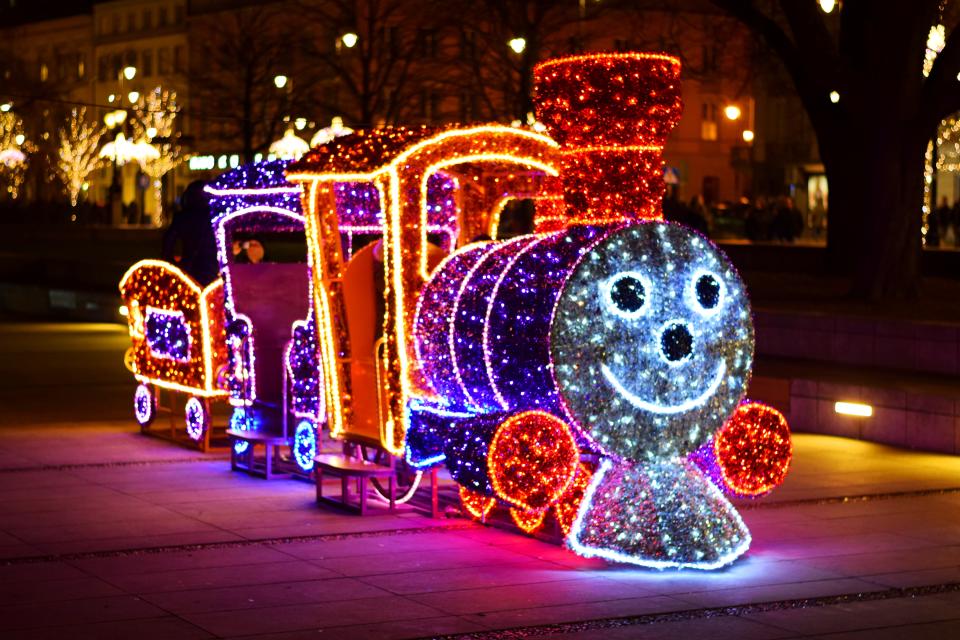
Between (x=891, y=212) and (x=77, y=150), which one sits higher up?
(x=77, y=150)

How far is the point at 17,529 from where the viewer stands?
10.1 metres

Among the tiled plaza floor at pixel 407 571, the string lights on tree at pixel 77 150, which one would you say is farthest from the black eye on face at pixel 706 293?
the string lights on tree at pixel 77 150

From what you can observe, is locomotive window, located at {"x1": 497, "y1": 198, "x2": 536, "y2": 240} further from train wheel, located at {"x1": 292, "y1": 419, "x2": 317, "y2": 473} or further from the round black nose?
the round black nose

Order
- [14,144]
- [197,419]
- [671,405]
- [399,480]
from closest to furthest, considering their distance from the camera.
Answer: [671,405]
[399,480]
[197,419]
[14,144]

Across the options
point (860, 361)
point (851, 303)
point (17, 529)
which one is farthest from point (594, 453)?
point (851, 303)

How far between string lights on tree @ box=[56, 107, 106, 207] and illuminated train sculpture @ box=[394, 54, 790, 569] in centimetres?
6878

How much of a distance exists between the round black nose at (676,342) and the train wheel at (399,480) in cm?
215

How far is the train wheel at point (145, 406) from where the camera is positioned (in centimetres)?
1441

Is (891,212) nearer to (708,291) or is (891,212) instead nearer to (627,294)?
(708,291)

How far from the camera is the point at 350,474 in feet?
34.8

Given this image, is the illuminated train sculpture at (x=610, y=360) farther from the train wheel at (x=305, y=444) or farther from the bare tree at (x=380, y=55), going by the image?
the bare tree at (x=380, y=55)

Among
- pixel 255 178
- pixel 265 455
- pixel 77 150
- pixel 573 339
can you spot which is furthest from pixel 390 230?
pixel 77 150

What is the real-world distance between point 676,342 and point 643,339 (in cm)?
19

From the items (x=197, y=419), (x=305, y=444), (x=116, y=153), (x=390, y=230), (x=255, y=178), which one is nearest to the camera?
(x=390, y=230)
